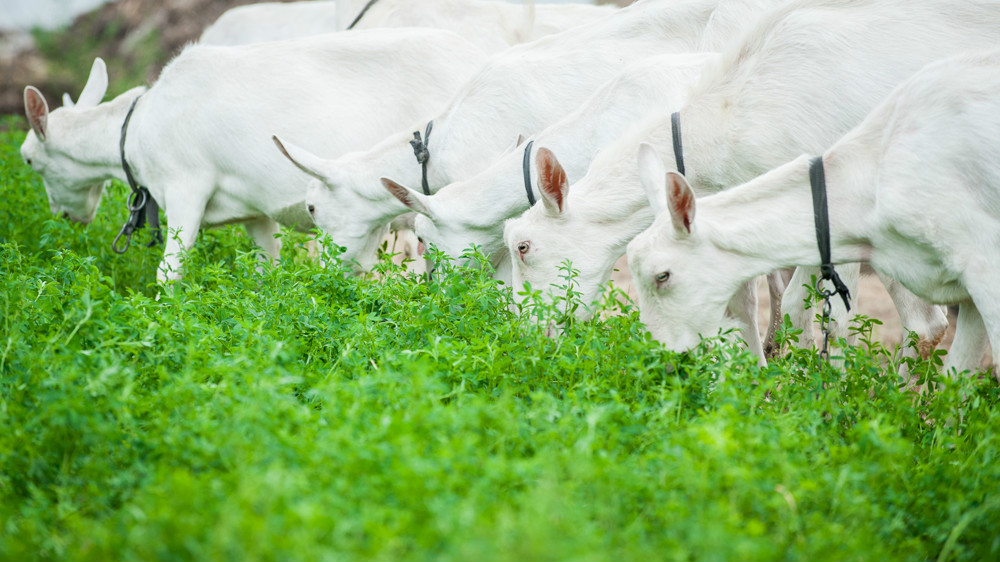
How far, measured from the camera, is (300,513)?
2326 mm

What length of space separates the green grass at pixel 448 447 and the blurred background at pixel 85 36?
12.5m

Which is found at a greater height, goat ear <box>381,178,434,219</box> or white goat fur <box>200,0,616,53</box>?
white goat fur <box>200,0,616,53</box>

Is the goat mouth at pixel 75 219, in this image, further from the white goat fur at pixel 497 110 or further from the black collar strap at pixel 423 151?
the black collar strap at pixel 423 151

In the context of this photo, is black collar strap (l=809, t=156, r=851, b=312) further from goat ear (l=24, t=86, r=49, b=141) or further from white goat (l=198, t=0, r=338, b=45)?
white goat (l=198, t=0, r=338, b=45)

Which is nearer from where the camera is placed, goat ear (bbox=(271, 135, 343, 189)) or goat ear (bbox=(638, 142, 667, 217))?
goat ear (bbox=(638, 142, 667, 217))

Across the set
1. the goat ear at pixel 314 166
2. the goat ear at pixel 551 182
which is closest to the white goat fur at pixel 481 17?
the goat ear at pixel 314 166

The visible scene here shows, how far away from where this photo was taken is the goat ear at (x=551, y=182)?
4730 mm

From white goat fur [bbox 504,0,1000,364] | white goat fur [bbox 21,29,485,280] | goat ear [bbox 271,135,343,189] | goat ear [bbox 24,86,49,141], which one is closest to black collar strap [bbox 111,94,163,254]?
white goat fur [bbox 21,29,485,280]

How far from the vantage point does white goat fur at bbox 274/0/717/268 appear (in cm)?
605

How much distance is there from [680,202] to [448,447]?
172cm

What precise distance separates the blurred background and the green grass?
1253cm

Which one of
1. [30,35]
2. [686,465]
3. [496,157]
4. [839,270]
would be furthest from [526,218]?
[30,35]

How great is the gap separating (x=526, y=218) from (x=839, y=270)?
5.94ft

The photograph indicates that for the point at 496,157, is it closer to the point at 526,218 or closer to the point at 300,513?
the point at 526,218
